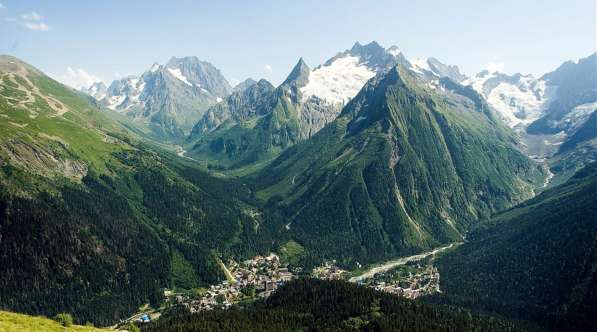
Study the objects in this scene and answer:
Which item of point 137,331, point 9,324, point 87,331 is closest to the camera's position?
point 9,324

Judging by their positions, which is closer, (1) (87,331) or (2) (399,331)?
(1) (87,331)

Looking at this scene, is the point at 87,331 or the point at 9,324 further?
the point at 87,331

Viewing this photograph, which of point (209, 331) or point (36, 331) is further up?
point (36, 331)

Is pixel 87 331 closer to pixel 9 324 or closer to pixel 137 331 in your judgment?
pixel 9 324

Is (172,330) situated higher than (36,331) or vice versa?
(36,331)

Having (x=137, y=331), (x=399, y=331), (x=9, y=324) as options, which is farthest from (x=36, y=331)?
(x=399, y=331)

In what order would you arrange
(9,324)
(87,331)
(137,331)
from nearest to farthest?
(9,324), (87,331), (137,331)

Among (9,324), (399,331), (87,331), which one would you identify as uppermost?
(9,324)

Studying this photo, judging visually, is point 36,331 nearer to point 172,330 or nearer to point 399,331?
point 172,330

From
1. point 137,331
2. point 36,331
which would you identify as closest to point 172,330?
point 137,331

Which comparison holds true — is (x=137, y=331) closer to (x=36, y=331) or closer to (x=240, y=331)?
(x=240, y=331)
